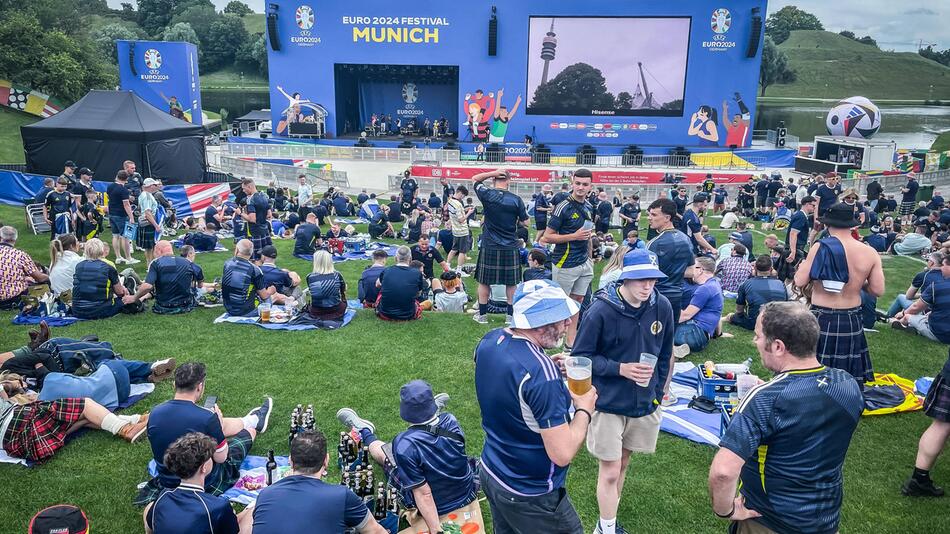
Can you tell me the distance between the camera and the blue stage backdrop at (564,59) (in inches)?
1348

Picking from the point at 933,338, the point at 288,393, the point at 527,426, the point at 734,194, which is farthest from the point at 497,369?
the point at 734,194

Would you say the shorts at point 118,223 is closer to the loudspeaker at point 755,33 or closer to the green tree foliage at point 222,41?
the loudspeaker at point 755,33

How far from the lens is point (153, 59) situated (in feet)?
120

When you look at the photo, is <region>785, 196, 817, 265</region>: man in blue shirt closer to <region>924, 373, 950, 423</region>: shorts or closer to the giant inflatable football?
<region>924, 373, 950, 423</region>: shorts

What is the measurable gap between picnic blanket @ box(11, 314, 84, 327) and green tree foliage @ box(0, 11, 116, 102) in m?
32.9

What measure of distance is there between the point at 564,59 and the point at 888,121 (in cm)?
5733

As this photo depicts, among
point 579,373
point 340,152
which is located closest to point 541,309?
point 579,373

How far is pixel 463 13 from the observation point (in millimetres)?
35156

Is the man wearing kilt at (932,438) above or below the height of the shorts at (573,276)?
below

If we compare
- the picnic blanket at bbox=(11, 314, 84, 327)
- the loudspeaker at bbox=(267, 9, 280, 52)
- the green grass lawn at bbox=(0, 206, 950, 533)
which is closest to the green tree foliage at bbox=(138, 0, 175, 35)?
the loudspeaker at bbox=(267, 9, 280, 52)

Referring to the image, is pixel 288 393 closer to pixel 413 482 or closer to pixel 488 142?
pixel 413 482

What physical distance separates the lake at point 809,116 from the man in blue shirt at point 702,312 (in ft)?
171

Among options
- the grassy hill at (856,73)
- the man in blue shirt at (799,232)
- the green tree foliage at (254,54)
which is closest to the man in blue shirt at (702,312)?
the man in blue shirt at (799,232)

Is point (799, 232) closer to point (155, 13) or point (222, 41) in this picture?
point (222, 41)
